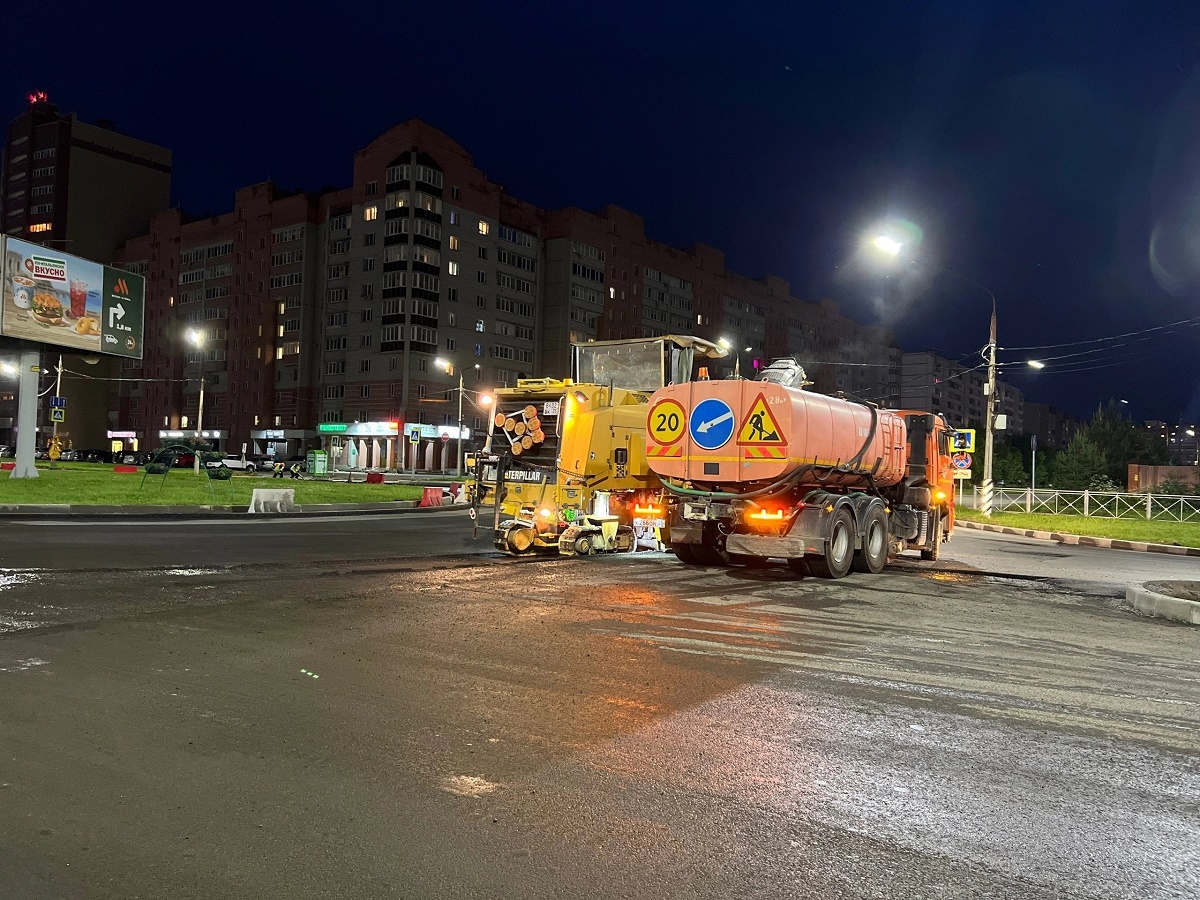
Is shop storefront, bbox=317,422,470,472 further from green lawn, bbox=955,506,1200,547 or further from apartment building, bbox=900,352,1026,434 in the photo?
apartment building, bbox=900,352,1026,434

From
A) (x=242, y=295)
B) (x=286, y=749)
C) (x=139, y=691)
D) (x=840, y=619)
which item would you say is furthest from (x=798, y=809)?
(x=242, y=295)

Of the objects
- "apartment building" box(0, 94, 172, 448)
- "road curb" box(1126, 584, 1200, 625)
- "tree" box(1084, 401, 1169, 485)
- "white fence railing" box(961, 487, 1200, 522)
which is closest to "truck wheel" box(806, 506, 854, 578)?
"road curb" box(1126, 584, 1200, 625)

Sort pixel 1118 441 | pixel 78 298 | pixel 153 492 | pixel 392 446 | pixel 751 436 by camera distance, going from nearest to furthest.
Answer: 1. pixel 751 436
2. pixel 153 492
3. pixel 78 298
4. pixel 1118 441
5. pixel 392 446

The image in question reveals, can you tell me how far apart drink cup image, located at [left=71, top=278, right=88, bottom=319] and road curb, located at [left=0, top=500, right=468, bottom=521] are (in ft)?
64.8

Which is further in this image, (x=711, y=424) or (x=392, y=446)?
(x=392, y=446)

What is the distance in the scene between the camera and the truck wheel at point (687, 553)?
1482 centimetres

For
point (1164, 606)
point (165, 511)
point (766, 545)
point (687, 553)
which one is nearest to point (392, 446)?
point (165, 511)

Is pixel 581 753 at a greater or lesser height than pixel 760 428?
lesser

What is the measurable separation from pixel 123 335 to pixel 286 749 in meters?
43.3

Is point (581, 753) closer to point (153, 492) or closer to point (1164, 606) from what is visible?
point (1164, 606)

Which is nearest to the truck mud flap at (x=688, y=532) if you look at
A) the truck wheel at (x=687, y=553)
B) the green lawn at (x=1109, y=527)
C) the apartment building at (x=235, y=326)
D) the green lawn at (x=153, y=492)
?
the truck wheel at (x=687, y=553)

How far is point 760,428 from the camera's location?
12805 mm

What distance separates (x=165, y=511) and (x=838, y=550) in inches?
762

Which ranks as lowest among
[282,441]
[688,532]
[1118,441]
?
[688,532]
